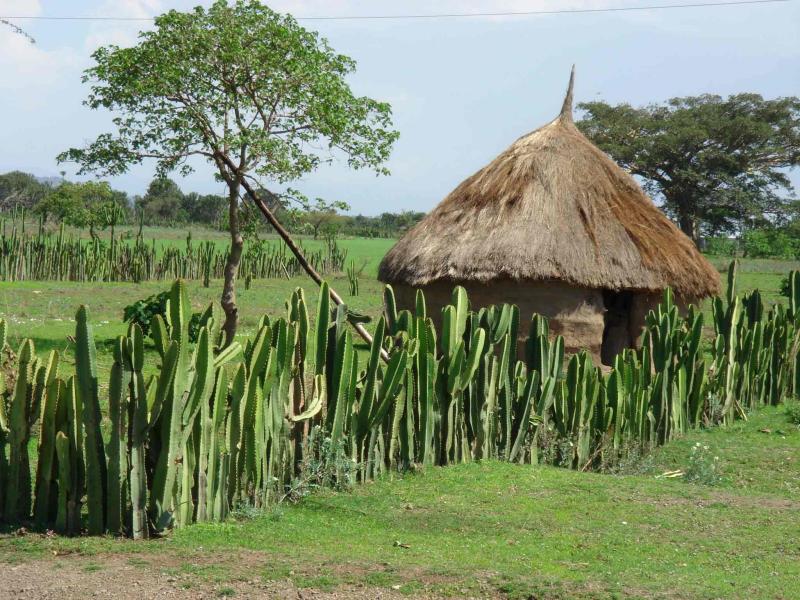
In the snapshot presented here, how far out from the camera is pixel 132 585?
455 cm

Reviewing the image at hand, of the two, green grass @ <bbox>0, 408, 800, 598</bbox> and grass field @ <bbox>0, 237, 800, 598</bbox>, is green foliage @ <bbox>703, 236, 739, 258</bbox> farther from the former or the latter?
green grass @ <bbox>0, 408, 800, 598</bbox>

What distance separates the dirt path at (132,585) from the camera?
4.46m

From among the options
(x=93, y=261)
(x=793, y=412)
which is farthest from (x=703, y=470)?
(x=93, y=261)

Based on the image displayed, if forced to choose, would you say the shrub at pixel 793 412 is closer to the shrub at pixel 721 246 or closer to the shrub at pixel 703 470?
the shrub at pixel 703 470

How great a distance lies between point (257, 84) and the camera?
1220 centimetres

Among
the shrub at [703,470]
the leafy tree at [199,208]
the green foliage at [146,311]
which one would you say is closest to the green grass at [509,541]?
the shrub at [703,470]

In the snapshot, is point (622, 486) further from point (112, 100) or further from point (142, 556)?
point (112, 100)

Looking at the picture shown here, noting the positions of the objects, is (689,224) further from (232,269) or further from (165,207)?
(165,207)

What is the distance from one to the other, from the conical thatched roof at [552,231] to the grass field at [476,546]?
4.63 metres

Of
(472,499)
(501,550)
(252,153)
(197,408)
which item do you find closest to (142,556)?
(197,408)

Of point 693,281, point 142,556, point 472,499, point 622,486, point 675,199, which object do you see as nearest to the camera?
point 142,556

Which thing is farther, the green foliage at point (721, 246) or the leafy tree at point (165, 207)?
the leafy tree at point (165, 207)

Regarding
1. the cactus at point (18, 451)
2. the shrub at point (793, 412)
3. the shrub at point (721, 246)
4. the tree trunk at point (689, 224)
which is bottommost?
the shrub at point (793, 412)

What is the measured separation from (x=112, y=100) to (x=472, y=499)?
26.1 feet
